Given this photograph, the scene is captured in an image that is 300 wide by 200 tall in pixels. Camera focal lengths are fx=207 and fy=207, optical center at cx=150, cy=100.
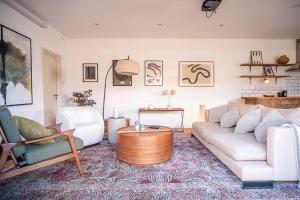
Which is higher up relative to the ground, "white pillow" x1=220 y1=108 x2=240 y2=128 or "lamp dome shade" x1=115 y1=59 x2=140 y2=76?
"lamp dome shade" x1=115 y1=59 x2=140 y2=76

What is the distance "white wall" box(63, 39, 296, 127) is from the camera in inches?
224

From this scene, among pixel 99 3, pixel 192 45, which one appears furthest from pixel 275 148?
pixel 192 45

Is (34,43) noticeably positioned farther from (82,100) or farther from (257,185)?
(257,185)

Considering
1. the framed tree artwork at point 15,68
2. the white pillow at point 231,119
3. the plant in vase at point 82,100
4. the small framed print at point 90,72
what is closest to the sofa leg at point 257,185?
the white pillow at point 231,119

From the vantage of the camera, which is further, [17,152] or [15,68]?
[15,68]

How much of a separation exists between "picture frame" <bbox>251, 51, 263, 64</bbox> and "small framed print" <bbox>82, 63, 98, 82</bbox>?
14.1ft

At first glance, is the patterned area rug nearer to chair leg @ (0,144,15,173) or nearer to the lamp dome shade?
chair leg @ (0,144,15,173)

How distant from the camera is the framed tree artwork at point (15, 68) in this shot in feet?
10.4

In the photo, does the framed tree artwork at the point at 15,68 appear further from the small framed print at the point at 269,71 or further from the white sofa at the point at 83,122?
the small framed print at the point at 269,71

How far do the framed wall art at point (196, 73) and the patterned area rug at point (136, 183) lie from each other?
9.75 ft

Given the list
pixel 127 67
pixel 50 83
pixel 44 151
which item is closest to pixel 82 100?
pixel 50 83

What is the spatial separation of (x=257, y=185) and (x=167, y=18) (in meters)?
3.29

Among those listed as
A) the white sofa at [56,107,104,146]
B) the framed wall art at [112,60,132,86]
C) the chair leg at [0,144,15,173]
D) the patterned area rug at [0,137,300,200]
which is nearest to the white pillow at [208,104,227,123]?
the patterned area rug at [0,137,300,200]

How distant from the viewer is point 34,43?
4.08 metres
